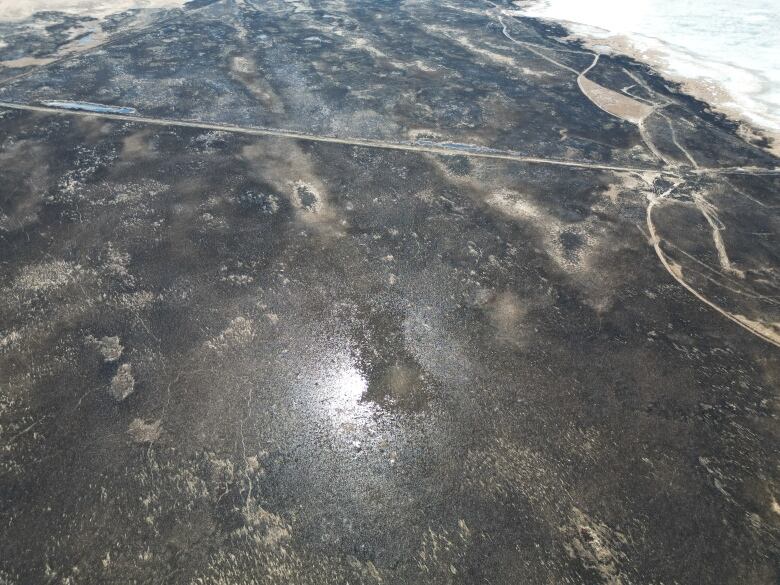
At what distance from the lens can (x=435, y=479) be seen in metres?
4.02

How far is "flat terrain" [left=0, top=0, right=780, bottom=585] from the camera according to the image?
3.65 metres

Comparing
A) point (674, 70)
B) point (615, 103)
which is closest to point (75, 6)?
point (615, 103)

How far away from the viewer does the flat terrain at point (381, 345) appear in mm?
3648

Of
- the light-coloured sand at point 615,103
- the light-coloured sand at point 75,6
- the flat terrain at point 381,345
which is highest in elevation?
the light-coloured sand at point 75,6

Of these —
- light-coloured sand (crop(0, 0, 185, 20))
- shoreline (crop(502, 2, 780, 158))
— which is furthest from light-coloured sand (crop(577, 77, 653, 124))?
light-coloured sand (crop(0, 0, 185, 20))

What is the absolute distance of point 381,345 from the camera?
5.07 m

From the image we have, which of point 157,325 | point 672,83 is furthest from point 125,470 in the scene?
point 672,83

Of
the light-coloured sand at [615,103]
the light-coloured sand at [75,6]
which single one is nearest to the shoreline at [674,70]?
the light-coloured sand at [615,103]

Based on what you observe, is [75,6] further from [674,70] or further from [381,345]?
[674,70]

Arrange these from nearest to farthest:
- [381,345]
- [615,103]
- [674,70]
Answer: [381,345], [615,103], [674,70]

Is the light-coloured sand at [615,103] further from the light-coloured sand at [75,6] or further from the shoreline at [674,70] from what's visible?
the light-coloured sand at [75,6]

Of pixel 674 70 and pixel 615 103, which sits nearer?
pixel 615 103

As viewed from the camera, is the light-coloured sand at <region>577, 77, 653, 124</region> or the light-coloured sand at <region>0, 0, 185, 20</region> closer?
the light-coloured sand at <region>577, 77, 653, 124</region>

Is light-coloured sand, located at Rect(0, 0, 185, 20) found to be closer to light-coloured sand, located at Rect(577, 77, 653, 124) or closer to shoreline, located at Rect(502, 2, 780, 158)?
shoreline, located at Rect(502, 2, 780, 158)
